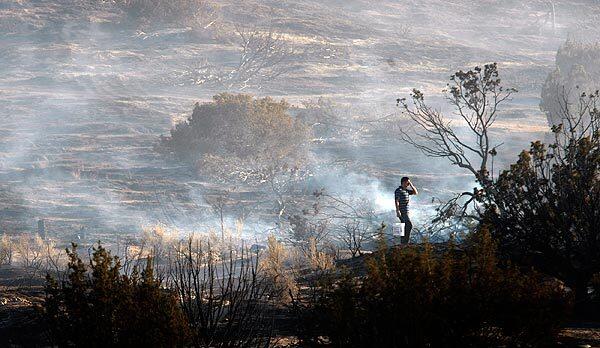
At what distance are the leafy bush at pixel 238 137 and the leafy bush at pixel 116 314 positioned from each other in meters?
A: 24.4

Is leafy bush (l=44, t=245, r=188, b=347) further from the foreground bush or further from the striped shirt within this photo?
the striped shirt

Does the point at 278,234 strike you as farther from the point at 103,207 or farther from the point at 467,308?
the point at 467,308

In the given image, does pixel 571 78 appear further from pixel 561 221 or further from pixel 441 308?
pixel 441 308

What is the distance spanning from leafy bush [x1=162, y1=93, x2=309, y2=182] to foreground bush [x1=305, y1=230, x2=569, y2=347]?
24.4 m

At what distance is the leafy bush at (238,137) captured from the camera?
31.6 m

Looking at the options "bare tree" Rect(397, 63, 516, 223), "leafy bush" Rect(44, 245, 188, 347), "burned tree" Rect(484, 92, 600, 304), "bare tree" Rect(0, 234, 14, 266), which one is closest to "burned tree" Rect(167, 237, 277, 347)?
"leafy bush" Rect(44, 245, 188, 347)

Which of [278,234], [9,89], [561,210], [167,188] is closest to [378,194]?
[278,234]

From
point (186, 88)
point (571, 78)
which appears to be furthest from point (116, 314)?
point (186, 88)

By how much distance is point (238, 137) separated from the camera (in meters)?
32.0

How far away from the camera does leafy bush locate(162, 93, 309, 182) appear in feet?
104

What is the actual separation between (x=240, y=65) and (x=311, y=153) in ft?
46.6

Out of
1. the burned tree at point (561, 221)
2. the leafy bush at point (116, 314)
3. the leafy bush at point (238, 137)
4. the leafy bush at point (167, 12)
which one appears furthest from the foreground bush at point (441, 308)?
the leafy bush at point (167, 12)

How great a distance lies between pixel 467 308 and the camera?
21.7 feet

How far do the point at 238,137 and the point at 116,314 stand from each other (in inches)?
1006
